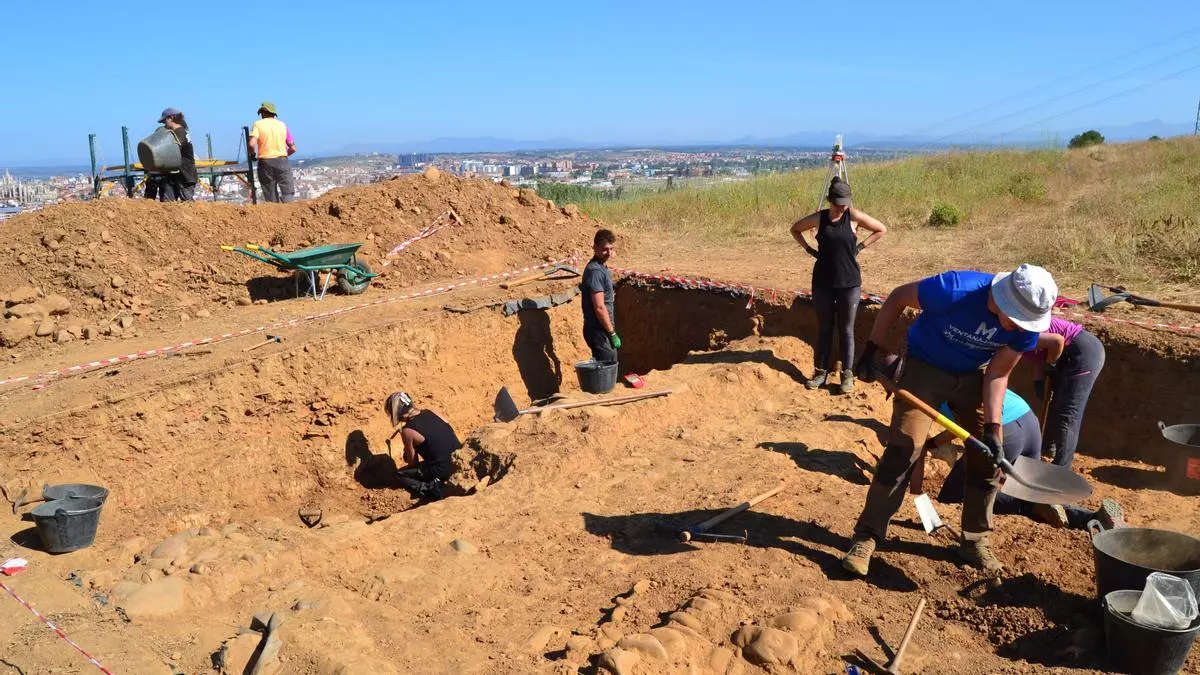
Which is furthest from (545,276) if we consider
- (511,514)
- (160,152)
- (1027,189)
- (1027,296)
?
(1027,189)

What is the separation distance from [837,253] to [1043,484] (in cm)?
291

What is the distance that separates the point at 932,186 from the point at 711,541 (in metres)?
13.0

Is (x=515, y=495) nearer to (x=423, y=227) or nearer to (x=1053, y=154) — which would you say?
(x=423, y=227)

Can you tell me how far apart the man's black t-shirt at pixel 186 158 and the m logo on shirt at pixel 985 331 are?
11.1m

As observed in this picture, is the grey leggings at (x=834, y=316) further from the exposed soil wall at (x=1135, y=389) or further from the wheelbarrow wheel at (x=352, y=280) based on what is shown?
the wheelbarrow wheel at (x=352, y=280)

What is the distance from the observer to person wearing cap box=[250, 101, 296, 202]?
1223 cm

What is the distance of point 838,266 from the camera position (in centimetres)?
720

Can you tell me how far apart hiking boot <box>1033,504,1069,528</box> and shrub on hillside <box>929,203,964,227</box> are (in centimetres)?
869

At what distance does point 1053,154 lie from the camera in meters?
21.7

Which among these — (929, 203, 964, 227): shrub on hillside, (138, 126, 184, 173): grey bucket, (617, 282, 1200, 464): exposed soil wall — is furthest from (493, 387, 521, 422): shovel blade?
(929, 203, 964, 227): shrub on hillside

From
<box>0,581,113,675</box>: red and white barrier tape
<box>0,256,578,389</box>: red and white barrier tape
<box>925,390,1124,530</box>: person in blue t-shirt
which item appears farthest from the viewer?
<box>0,256,578,389</box>: red and white barrier tape

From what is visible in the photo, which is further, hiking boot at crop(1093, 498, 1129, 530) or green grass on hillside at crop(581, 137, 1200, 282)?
green grass on hillside at crop(581, 137, 1200, 282)

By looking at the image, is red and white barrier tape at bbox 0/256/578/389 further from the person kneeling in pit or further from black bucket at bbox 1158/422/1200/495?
black bucket at bbox 1158/422/1200/495

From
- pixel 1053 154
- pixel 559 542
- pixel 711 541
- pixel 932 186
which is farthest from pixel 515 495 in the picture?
pixel 1053 154
